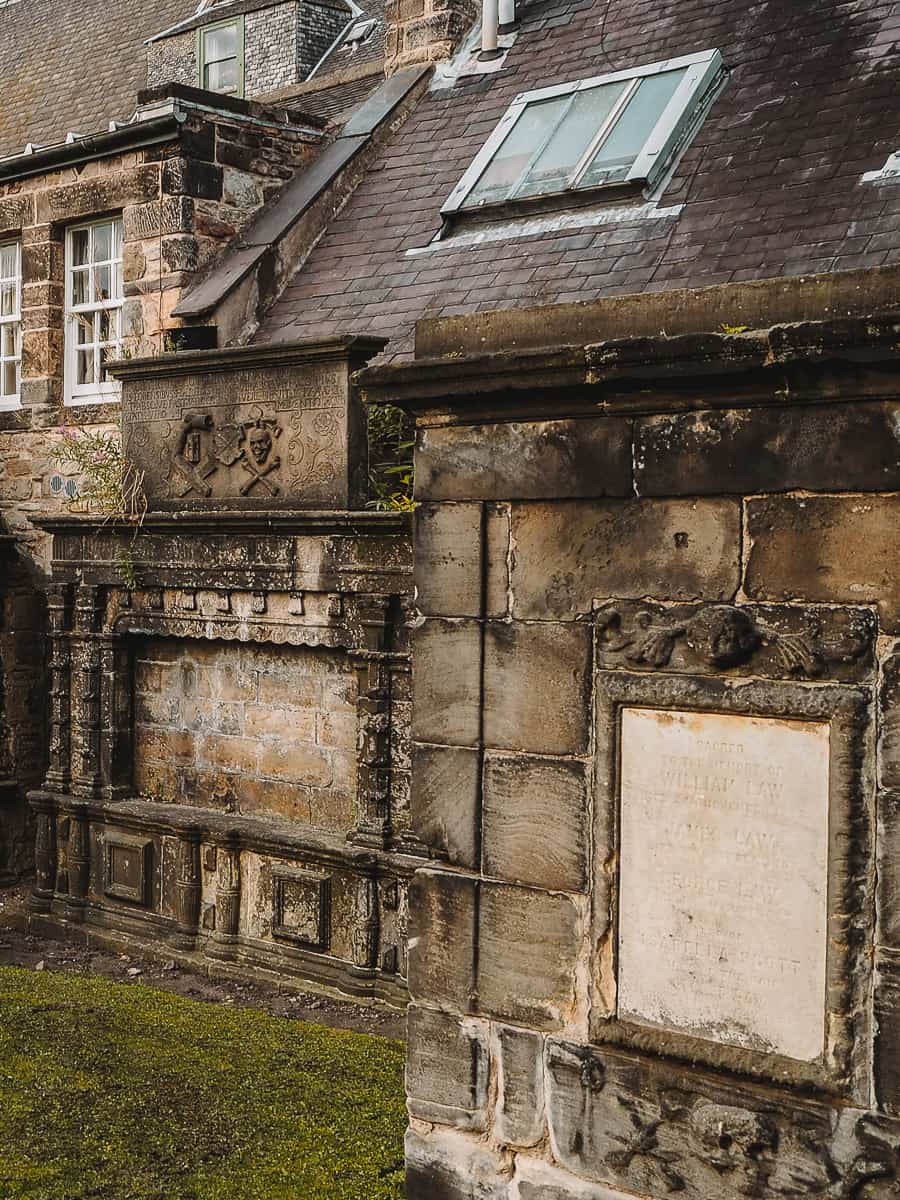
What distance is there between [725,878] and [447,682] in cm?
93

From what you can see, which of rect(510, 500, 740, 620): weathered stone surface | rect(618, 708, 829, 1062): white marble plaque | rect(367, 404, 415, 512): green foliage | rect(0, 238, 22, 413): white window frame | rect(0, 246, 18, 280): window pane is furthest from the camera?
rect(0, 246, 18, 280): window pane

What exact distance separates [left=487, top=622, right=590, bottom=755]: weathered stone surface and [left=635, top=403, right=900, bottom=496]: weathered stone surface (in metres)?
0.46

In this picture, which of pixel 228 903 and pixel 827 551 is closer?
pixel 827 551

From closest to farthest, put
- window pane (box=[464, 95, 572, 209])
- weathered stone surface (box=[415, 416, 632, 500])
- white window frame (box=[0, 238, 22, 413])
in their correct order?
weathered stone surface (box=[415, 416, 632, 500]) → window pane (box=[464, 95, 572, 209]) → white window frame (box=[0, 238, 22, 413])

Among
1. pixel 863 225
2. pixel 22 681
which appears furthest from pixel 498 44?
pixel 22 681

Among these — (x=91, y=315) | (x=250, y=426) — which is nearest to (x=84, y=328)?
(x=91, y=315)

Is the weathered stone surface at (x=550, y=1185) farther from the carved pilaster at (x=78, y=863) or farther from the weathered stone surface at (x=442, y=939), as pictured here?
the carved pilaster at (x=78, y=863)

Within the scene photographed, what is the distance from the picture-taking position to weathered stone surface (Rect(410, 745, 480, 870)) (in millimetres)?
4004

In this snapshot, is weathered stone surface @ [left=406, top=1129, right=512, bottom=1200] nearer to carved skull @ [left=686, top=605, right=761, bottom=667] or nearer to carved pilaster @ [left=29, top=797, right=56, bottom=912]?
carved skull @ [left=686, top=605, right=761, bottom=667]

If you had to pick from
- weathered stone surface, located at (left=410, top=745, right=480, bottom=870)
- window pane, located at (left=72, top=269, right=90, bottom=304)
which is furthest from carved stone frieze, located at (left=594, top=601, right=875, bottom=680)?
window pane, located at (left=72, top=269, right=90, bottom=304)

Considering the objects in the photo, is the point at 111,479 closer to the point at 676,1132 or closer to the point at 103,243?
the point at 103,243

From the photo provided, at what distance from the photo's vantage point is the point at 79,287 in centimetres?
1217

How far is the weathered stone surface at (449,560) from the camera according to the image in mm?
4000

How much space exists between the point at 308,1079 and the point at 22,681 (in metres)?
5.95
